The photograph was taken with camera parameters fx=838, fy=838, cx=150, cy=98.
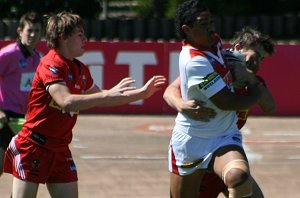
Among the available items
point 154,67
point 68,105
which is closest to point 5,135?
point 68,105

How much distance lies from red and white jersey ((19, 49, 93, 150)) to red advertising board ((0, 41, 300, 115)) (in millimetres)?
8412

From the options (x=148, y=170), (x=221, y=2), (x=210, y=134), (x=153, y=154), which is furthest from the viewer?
(x=221, y=2)

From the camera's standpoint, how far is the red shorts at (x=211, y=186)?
5.78 metres

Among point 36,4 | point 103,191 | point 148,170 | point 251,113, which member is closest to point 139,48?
point 251,113

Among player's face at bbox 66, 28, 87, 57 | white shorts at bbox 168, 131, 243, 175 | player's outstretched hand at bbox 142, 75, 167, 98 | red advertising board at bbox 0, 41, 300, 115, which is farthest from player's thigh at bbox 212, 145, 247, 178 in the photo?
red advertising board at bbox 0, 41, 300, 115

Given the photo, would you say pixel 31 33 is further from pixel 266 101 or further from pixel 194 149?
pixel 266 101

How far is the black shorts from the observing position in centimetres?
695

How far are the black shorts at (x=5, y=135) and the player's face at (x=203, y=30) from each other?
7.44 feet

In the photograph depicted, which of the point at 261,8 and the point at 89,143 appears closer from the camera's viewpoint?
the point at 89,143

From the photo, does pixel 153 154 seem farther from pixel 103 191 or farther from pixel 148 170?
pixel 103 191

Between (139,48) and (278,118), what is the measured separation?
2.58 meters

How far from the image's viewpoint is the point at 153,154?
410 inches

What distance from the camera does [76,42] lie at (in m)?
5.42

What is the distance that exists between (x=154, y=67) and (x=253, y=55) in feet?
27.2
